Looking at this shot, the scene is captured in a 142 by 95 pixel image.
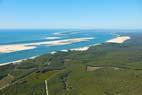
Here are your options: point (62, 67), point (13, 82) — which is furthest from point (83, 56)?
point (13, 82)

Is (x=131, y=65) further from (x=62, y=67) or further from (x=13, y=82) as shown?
(x=13, y=82)

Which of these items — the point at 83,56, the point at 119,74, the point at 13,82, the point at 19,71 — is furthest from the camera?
the point at 83,56

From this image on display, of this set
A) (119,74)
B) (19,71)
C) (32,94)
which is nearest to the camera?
(32,94)

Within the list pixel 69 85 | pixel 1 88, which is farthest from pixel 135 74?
pixel 1 88

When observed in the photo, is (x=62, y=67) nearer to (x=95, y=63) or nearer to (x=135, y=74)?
(x=95, y=63)

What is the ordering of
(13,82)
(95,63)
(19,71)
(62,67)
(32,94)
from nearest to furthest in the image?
(32,94) → (13,82) → (19,71) → (62,67) → (95,63)

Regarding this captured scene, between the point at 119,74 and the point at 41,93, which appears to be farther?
the point at 119,74
